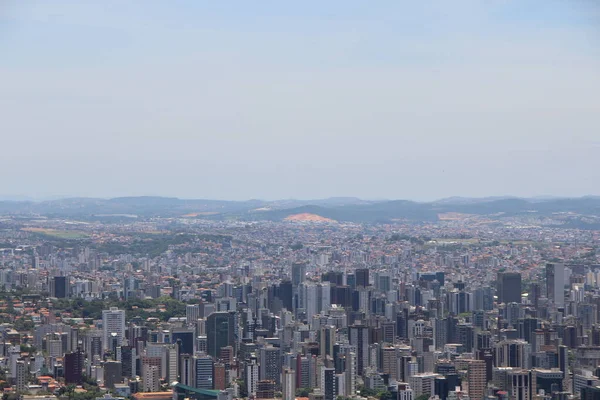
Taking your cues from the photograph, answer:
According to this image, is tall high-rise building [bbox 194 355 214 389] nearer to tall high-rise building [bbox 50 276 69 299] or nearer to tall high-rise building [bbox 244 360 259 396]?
tall high-rise building [bbox 244 360 259 396]

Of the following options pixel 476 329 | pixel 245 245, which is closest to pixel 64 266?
pixel 245 245

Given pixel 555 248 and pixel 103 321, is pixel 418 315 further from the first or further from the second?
pixel 555 248

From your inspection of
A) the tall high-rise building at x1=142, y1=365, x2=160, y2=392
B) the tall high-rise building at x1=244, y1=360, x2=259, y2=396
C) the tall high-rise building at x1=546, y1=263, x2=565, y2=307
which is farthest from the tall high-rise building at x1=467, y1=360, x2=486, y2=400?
the tall high-rise building at x1=546, y1=263, x2=565, y2=307

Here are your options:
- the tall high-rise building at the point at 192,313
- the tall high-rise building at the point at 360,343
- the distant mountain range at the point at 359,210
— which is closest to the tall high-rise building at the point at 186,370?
the tall high-rise building at the point at 360,343

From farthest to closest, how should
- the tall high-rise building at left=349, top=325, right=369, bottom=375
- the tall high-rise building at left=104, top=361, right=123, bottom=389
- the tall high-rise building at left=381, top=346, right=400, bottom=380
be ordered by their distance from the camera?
the tall high-rise building at left=349, top=325, right=369, bottom=375
the tall high-rise building at left=381, top=346, right=400, bottom=380
the tall high-rise building at left=104, top=361, right=123, bottom=389

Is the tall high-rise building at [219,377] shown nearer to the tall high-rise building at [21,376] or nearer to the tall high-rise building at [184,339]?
the tall high-rise building at [184,339]

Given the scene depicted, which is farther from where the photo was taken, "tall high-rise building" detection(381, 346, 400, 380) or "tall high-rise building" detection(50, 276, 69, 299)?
"tall high-rise building" detection(50, 276, 69, 299)
